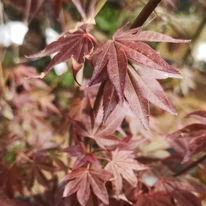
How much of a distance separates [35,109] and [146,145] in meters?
0.53

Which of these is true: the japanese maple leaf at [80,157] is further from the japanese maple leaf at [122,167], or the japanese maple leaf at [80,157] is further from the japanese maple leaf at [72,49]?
the japanese maple leaf at [72,49]

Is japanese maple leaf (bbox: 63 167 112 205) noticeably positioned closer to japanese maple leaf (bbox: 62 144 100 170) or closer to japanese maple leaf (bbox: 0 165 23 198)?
japanese maple leaf (bbox: 62 144 100 170)

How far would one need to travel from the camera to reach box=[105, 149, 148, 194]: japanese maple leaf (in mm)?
799

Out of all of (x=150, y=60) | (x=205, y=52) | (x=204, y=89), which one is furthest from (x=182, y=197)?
(x=204, y=89)

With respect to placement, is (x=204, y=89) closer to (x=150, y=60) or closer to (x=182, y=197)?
(x=182, y=197)

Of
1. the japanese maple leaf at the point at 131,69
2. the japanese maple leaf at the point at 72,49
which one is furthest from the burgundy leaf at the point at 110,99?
the japanese maple leaf at the point at 72,49

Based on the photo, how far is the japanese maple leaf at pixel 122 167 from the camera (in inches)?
31.5

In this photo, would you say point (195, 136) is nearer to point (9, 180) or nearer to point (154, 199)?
point (154, 199)

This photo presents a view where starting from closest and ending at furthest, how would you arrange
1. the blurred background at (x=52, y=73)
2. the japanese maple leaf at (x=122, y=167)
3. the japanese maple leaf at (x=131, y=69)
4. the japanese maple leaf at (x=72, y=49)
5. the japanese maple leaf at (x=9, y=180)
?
the japanese maple leaf at (x=131, y=69) < the japanese maple leaf at (x=72, y=49) < the japanese maple leaf at (x=122, y=167) < the japanese maple leaf at (x=9, y=180) < the blurred background at (x=52, y=73)

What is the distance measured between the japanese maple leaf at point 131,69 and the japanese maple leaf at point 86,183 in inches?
8.5

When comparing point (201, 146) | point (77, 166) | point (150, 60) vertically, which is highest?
point (150, 60)

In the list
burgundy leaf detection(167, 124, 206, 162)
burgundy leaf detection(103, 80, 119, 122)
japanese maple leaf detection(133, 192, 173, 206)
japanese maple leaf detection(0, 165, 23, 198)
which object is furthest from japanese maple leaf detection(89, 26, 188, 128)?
japanese maple leaf detection(0, 165, 23, 198)

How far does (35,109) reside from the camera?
143 cm

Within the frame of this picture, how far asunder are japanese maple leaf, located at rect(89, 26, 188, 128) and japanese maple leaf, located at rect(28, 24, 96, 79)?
0.08m
